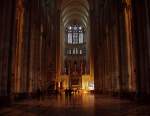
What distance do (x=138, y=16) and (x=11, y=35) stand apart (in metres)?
9.05

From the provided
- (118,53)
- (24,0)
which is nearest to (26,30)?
(24,0)

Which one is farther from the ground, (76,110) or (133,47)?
(133,47)

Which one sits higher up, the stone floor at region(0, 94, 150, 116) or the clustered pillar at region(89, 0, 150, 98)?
the clustered pillar at region(89, 0, 150, 98)

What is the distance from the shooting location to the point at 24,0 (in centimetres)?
1955

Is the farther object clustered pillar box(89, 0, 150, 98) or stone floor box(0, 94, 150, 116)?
clustered pillar box(89, 0, 150, 98)

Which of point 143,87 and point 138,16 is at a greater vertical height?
point 138,16

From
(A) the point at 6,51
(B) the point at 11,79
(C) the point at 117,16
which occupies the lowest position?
Result: (B) the point at 11,79

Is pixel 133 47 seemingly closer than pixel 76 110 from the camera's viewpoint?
No

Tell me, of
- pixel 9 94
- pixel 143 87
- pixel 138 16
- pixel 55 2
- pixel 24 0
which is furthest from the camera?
pixel 55 2

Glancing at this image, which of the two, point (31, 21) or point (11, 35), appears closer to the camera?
point (11, 35)

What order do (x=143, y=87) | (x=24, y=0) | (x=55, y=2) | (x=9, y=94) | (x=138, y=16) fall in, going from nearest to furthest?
1. (x=9, y=94)
2. (x=143, y=87)
3. (x=138, y=16)
4. (x=24, y=0)
5. (x=55, y=2)

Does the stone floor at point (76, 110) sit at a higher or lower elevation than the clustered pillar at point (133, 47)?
lower

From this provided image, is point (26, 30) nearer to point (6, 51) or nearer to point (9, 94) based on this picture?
point (6, 51)

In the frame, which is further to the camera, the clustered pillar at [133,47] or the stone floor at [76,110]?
the clustered pillar at [133,47]
